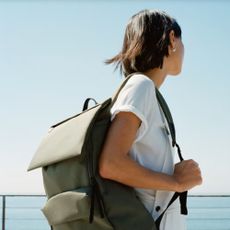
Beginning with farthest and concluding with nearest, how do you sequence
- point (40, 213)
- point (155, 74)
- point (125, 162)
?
point (40, 213) < point (155, 74) < point (125, 162)

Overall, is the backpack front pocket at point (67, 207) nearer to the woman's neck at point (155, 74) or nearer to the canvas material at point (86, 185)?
the canvas material at point (86, 185)

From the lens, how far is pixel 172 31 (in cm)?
157

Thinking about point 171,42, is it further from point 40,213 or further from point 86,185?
point 40,213

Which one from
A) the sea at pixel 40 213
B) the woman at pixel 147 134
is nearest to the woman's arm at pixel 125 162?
the woman at pixel 147 134

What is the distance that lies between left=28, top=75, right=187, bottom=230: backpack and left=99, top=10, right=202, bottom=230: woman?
1.0 inches

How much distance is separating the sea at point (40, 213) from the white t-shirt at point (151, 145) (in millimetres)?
4254

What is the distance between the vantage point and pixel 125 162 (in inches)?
52.6

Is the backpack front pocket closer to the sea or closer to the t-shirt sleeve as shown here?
the t-shirt sleeve

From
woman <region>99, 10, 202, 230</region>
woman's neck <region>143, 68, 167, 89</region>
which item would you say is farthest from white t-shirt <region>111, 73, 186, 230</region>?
woman's neck <region>143, 68, 167, 89</region>

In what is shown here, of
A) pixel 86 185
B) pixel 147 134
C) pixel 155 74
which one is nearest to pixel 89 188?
pixel 86 185

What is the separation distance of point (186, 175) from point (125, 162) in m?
0.19

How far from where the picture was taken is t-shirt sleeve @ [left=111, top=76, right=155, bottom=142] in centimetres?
135

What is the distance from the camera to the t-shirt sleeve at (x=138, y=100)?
4.44ft

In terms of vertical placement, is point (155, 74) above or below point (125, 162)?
above
